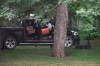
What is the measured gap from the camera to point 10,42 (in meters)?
17.9

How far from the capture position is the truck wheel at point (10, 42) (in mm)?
17781

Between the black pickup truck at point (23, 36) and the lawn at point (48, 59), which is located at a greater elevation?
the black pickup truck at point (23, 36)

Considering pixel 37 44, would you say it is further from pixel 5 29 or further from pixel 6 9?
pixel 6 9

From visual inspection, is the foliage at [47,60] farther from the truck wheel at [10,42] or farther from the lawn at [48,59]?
the truck wheel at [10,42]

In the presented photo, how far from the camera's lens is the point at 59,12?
561 inches

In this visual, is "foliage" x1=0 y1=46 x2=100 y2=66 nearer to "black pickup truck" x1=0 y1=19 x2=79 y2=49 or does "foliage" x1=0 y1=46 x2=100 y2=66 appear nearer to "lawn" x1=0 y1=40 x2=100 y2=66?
"lawn" x1=0 y1=40 x2=100 y2=66

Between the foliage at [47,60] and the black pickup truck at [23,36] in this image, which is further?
the black pickup truck at [23,36]

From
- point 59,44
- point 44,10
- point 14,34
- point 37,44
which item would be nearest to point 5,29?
point 14,34

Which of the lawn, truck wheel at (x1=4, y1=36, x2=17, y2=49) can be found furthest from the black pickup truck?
the lawn

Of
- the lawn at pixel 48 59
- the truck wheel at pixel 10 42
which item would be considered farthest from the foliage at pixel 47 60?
the truck wheel at pixel 10 42

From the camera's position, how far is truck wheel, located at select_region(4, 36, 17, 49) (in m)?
17.8

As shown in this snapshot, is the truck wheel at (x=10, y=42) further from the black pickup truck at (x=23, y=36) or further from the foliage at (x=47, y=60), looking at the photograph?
the foliage at (x=47, y=60)

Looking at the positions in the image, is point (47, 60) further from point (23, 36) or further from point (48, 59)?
point (23, 36)

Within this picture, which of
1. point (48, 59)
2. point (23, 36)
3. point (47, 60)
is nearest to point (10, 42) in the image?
point (23, 36)
